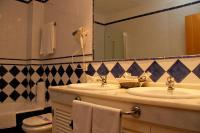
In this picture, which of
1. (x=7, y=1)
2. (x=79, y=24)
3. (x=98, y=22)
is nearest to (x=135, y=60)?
(x=98, y=22)

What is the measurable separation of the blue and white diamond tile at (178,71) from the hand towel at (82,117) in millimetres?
605

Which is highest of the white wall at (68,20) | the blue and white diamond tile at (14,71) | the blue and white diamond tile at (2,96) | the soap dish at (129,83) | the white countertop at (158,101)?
the white wall at (68,20)

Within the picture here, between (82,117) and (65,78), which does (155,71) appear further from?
(65,78)

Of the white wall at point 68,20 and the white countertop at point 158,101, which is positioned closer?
the white countertop at point 158,101

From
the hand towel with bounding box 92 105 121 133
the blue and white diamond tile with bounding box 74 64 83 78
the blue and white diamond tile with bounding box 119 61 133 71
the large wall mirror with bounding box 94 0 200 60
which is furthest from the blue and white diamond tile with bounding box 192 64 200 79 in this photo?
the blue and white diamond tile with bounding box 74 64 83 78

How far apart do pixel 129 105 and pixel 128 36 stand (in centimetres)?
82

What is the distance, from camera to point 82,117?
1025 millimetres

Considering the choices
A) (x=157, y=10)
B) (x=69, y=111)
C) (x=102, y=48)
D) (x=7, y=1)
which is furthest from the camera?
(x=7, y=1)

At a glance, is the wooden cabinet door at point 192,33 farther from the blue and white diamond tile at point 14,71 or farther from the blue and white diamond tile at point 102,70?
the blue and white diamond tile at point 14,71

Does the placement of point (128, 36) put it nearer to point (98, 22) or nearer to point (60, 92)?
point (98, 22)

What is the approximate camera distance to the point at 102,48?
5.67ft

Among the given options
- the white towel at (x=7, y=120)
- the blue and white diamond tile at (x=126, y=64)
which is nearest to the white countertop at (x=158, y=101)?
the blue and white diamond tile at (x=126, y=64)

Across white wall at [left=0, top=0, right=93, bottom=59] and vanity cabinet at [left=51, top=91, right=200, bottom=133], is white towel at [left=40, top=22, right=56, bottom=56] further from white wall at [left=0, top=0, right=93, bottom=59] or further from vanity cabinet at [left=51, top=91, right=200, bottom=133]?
vanity cabinet at [left=51, top=91, right=200, bottom=133]

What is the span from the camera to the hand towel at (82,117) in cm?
98
